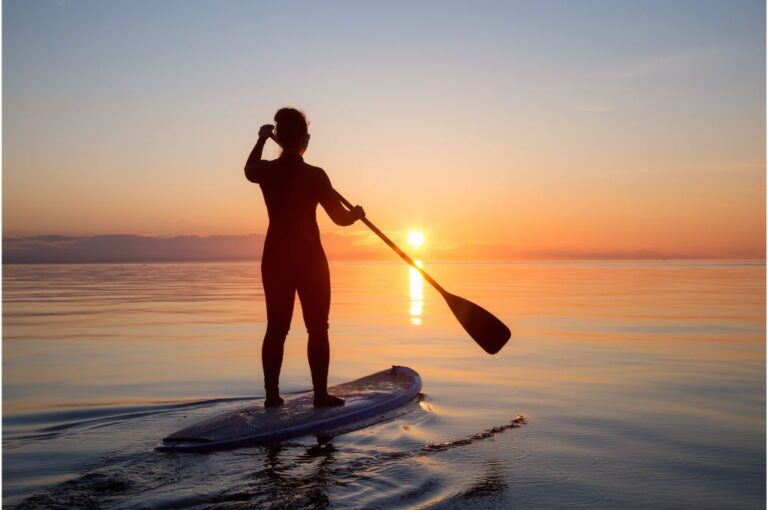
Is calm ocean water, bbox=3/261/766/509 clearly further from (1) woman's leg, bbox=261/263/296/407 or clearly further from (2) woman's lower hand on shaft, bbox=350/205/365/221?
(2) woman's lower hand on shaft, bbox=350/205/365/221

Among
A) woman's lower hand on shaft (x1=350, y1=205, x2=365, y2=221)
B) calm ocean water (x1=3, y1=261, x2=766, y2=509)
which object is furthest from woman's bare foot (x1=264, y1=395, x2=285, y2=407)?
woman's lower hand on shaft (x1=350, y1=205, x2=365, y2=221)

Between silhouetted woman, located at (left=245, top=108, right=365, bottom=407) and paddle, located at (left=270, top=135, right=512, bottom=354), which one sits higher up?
silhouetted woman, located at (left=245, top=108, right=365, bottom=407)

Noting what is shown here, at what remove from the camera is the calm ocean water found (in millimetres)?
4277

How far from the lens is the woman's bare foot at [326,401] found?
21.2ft

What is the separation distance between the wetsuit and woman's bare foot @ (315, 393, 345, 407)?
0.26ft

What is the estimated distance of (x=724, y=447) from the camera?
543 centimetres

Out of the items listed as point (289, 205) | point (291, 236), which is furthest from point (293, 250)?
point (289, 205)

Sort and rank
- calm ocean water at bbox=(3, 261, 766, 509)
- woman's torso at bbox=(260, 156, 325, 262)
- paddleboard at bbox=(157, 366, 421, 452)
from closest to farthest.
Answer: calm ocean water at bbox=(3, 261, 766, 509) → paddleboard at bbox=(157, 366, 421, 452) → woman's torso at bbox=(260, 156, 325, 262)

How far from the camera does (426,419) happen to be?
6.38 metres

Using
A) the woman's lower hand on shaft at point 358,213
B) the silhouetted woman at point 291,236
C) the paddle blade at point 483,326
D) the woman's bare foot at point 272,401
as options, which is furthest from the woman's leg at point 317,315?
the paddle blade at point 483,326

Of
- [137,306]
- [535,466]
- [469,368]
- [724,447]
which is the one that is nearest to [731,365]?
[469,368]

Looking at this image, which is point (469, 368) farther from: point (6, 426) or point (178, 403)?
point (6, 426)

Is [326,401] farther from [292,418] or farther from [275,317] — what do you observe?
[275,317]

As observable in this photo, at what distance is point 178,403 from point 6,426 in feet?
5.17
